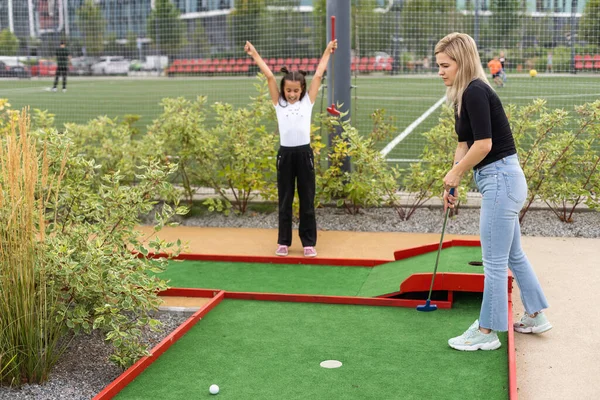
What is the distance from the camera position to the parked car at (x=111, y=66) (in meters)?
19.7

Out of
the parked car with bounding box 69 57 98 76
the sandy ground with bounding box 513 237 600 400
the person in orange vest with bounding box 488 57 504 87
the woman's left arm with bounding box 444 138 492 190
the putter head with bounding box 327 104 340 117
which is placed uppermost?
the parked car with bounding box 69 57 98 76

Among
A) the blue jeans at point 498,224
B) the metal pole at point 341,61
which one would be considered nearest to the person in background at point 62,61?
the metal pole at point 341,61

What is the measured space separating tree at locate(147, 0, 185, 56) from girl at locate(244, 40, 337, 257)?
31.1ft

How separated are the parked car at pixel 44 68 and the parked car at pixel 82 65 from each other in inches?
24.4

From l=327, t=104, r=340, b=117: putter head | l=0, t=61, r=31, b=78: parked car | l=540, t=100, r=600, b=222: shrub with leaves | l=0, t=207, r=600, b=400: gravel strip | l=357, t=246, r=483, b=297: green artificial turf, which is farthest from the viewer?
l=0, t=61, r=31, b=78: parked car

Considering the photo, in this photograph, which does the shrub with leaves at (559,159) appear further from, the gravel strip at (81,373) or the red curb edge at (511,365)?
the gravel strip at (81,373)

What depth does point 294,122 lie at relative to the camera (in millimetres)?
6734

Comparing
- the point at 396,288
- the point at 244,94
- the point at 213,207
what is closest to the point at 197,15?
the point at 244,94

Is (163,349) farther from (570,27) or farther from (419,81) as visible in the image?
(419,81)

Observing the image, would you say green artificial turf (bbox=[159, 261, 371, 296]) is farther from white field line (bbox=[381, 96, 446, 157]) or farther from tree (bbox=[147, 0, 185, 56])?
tree (bbox=[147, 0, 185, 56])

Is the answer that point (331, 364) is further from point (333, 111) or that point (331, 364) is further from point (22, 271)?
point (333, 111)

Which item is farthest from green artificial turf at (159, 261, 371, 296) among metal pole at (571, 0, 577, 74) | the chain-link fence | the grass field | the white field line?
metal pole at (571, 0, 577, 74)

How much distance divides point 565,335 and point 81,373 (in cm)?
296

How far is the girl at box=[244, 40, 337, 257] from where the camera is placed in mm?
6742
